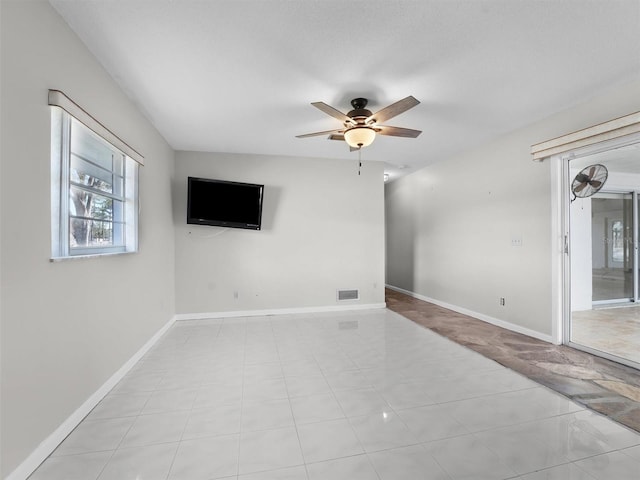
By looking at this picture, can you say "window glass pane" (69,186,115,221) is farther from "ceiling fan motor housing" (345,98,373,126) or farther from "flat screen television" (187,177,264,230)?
"ceiling fan motor housing" (345,98,373,126)

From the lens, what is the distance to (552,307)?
3.36 m

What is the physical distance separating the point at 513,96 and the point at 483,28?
1.21 metres

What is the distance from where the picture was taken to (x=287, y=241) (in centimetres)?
488

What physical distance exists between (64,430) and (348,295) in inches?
154

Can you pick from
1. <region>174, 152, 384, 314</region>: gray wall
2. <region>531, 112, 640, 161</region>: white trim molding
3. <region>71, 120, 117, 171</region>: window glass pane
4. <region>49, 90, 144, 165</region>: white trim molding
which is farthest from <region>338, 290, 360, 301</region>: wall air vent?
<region>71, 120, 117, 171</region>: window glass pane

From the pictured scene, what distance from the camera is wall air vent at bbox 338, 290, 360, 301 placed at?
5079 mm

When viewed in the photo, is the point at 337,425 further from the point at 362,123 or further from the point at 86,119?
the point at 86,119

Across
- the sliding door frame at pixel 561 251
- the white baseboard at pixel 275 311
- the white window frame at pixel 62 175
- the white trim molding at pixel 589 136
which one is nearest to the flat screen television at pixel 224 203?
the white baseboard at pixel 275 311

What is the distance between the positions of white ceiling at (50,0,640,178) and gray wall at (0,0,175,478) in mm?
324

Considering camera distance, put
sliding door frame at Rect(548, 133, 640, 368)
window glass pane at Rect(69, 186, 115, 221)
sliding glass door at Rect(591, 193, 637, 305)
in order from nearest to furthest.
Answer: window glass pane at Rect(69, 186, 115, 221)
sliding door frame at Rect(548, 133, 640, 368)
sliding glass door at Rect(591, 193, 637, 305)

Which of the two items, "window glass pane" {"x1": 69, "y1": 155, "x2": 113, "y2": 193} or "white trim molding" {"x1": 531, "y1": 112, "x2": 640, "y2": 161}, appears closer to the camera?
"window glass pane" {"x1": 69, "y1": 155, "x2": 113, "y2": 193}

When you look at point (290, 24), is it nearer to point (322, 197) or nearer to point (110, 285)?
point (110, 285)

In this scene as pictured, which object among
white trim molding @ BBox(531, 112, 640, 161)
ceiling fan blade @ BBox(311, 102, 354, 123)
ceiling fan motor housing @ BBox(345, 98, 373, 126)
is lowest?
white trim molding @ BBox(531, 112, 640, 161)

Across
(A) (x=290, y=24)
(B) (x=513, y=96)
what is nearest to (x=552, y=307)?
(B) (x=513, y=96)
